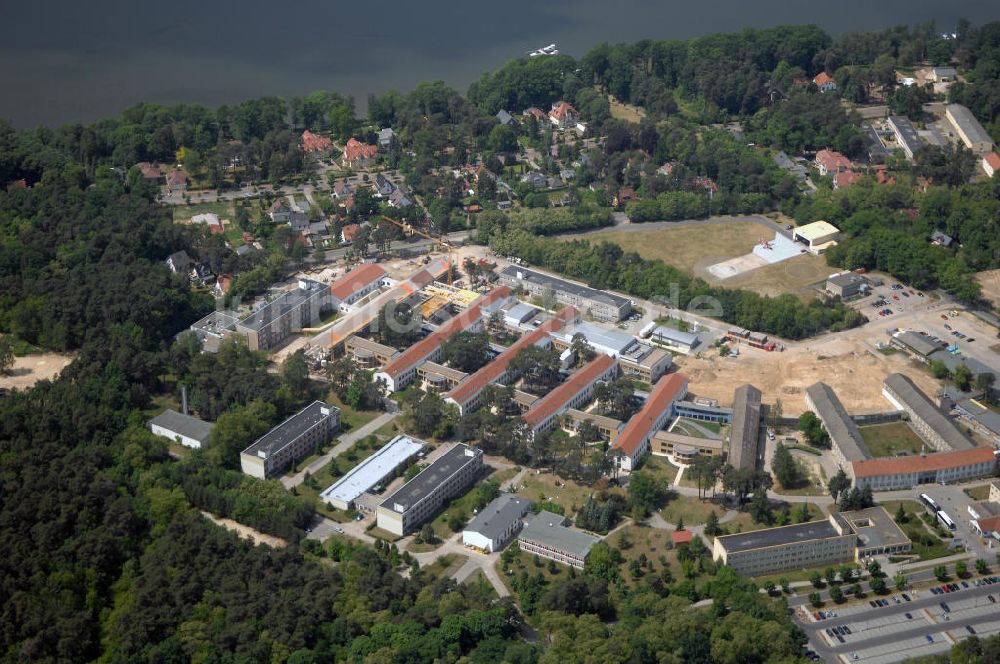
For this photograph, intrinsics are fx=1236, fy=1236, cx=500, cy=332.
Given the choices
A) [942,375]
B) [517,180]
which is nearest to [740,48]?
[517,180]

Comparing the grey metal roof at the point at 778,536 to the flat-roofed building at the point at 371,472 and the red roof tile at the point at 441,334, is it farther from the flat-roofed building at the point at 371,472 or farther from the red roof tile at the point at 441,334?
the red roof tile at the point at 441,334

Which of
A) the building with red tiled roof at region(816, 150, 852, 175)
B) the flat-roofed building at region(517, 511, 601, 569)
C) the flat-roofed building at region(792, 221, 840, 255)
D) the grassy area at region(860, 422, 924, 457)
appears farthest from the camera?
the building with red tiled roof at region(816, 150, 852, 175)

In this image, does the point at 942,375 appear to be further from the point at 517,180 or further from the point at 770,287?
the point at 517,180

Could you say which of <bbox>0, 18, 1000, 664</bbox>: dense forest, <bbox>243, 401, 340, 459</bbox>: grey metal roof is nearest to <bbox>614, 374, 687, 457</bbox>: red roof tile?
<bbox>0, 18, 1000, 664</bbox>: dense forest

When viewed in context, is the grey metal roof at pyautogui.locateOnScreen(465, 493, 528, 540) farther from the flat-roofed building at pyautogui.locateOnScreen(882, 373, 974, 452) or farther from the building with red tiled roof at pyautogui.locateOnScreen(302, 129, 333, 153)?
the building with red tiled roof at pyautogui.locateOnScreen(302, 129, 333, 153)

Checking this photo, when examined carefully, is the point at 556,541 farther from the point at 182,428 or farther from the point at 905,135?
the point at 905,135

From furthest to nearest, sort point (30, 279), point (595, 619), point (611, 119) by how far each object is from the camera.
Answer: point (611, 119), point (30, 279), point (595, 619)
